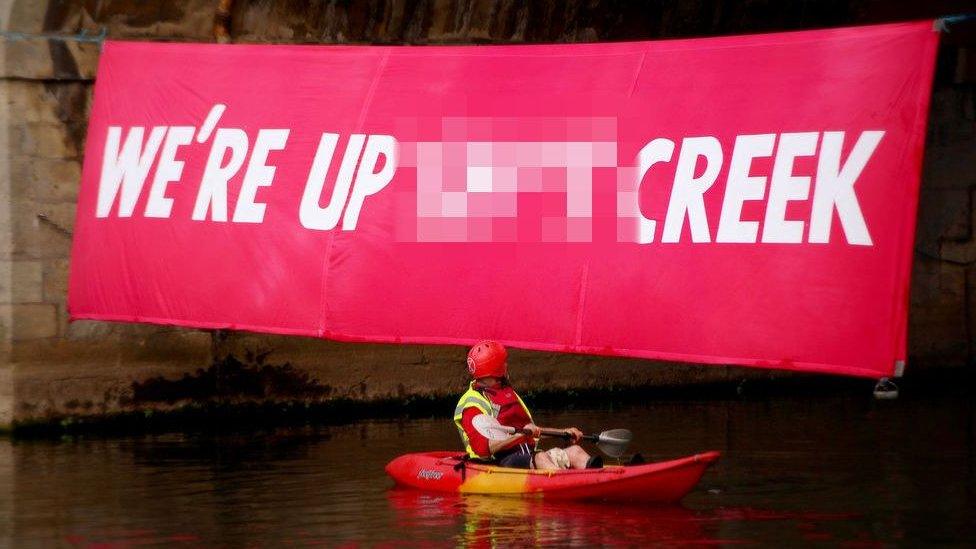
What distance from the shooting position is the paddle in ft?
48.2

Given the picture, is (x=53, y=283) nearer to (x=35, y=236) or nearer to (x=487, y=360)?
(x=35, y=236)

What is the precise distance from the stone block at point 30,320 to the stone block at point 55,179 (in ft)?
3.58

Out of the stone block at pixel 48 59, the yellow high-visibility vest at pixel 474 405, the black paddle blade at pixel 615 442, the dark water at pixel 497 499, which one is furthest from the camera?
the stone block at pixel 48 59

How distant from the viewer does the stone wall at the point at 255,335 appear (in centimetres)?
1914

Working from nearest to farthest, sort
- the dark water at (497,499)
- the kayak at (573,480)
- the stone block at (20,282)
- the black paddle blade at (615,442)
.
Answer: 1. the dark water at (497,499)
2. the kayak at (573,480)
3. the black paddle blade at (615,442)
4. the stone block at (20,282)

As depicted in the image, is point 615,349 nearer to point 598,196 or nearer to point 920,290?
point 598,196

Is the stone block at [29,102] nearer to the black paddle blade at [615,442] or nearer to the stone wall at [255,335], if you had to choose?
the stone wall at [255,335]

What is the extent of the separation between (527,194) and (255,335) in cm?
582

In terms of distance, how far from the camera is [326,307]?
16312 millimetres

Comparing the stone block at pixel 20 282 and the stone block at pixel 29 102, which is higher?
the stone block at pixel 29 102

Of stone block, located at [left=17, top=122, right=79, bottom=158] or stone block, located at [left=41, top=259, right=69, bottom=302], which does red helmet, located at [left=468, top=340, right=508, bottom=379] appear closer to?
stone block, located at [left=41, top=259, right=69, bottom=302]

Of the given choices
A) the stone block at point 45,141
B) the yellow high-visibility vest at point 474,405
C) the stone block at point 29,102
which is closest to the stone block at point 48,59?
the stone block at point 29,102

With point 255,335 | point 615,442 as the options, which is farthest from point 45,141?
point 615,442

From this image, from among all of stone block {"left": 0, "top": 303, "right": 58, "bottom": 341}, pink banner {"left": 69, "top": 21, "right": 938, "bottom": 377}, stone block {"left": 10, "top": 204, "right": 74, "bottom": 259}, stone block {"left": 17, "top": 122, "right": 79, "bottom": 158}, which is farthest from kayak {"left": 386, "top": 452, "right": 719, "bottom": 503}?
stone block {"left": 17, "top": 122, "right": 79, "bottom": 158}
